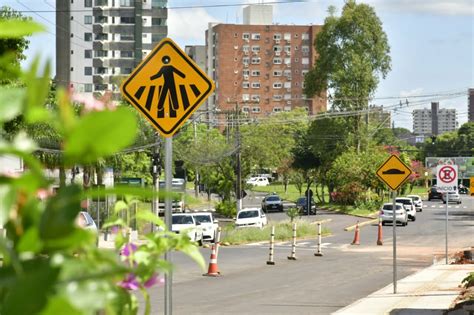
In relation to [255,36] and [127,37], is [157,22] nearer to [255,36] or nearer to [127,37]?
[127,37]

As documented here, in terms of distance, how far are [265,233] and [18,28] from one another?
47.6 metres

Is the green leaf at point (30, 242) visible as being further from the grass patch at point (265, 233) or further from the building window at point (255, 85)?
the building window at point (255, 85)

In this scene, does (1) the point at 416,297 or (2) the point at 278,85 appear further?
(2) the point at 278,85

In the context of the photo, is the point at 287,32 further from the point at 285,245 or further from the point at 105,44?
the point at 285,245

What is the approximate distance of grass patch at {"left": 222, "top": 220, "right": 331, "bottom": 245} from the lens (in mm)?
46875

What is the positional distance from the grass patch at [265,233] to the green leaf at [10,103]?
43010 millimetres

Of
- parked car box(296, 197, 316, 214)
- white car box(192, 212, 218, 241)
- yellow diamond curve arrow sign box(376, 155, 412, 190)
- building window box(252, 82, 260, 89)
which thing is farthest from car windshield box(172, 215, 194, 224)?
building window box(252, 82, 260, 89)

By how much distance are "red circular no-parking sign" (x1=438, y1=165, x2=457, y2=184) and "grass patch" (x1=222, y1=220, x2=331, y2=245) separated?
554 inches

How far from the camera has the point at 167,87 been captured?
9164 mm

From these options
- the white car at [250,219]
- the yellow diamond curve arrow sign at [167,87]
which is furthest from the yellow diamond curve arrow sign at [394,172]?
the white car at [250,219]

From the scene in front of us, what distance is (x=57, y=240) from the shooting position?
1.30 metres

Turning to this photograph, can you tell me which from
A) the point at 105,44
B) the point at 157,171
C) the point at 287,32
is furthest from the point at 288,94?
the point at 157,171

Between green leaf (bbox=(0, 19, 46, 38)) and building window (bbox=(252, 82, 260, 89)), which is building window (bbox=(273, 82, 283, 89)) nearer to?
building window (bbox=(252, 82, 260, 89))

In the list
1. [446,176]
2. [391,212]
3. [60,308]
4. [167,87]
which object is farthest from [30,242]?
[391,212]
